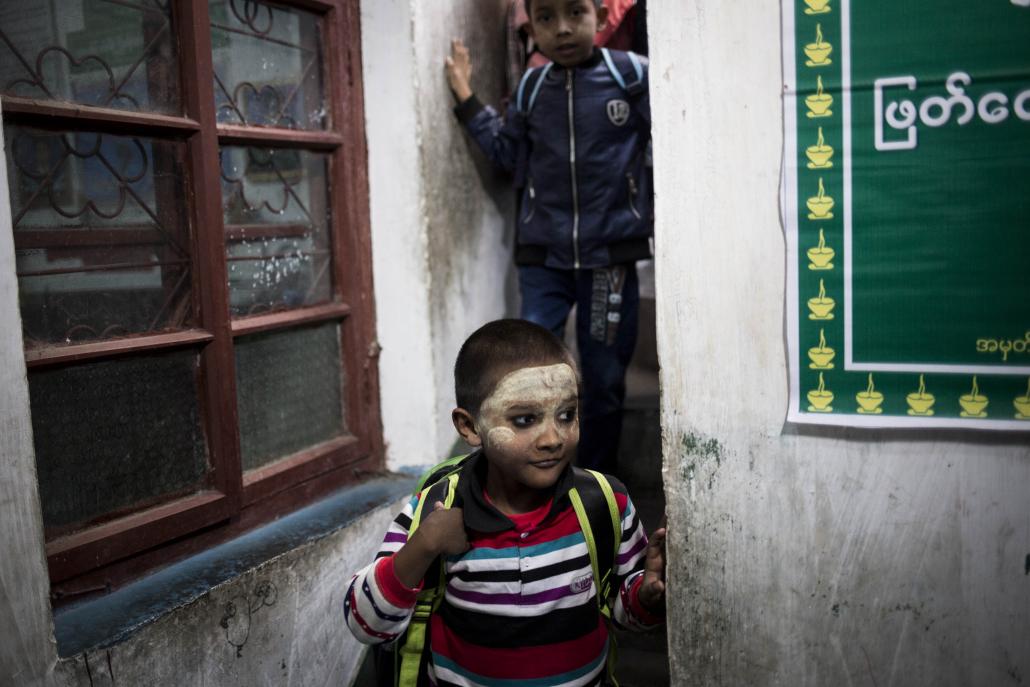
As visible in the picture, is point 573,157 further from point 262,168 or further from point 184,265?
point 184,265

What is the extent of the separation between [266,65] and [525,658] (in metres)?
1.98

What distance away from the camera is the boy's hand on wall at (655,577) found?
1.94 metres

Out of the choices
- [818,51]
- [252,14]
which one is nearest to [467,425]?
[818,51]

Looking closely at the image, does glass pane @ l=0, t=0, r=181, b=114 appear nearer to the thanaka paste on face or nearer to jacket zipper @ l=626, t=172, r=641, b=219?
the thanaka paste on face

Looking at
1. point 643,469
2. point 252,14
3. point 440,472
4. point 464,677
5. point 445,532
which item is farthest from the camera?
point 643,469

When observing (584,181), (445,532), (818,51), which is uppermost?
(818,51)

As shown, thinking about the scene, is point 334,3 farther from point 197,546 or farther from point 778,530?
point 778,530

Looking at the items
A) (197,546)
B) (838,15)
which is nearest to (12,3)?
(197,546)

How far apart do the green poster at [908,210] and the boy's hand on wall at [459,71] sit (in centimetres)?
169

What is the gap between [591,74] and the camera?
319cm

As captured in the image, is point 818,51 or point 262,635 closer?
point 818,51

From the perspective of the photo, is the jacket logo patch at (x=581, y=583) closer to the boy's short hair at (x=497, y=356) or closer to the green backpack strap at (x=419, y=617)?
the green backpack strap at (x=419, y=617)

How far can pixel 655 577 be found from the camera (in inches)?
77.4

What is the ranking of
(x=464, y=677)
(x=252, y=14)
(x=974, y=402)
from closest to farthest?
(x=974, y=402) < (x=464, y=677) < (x=252, y=14)
